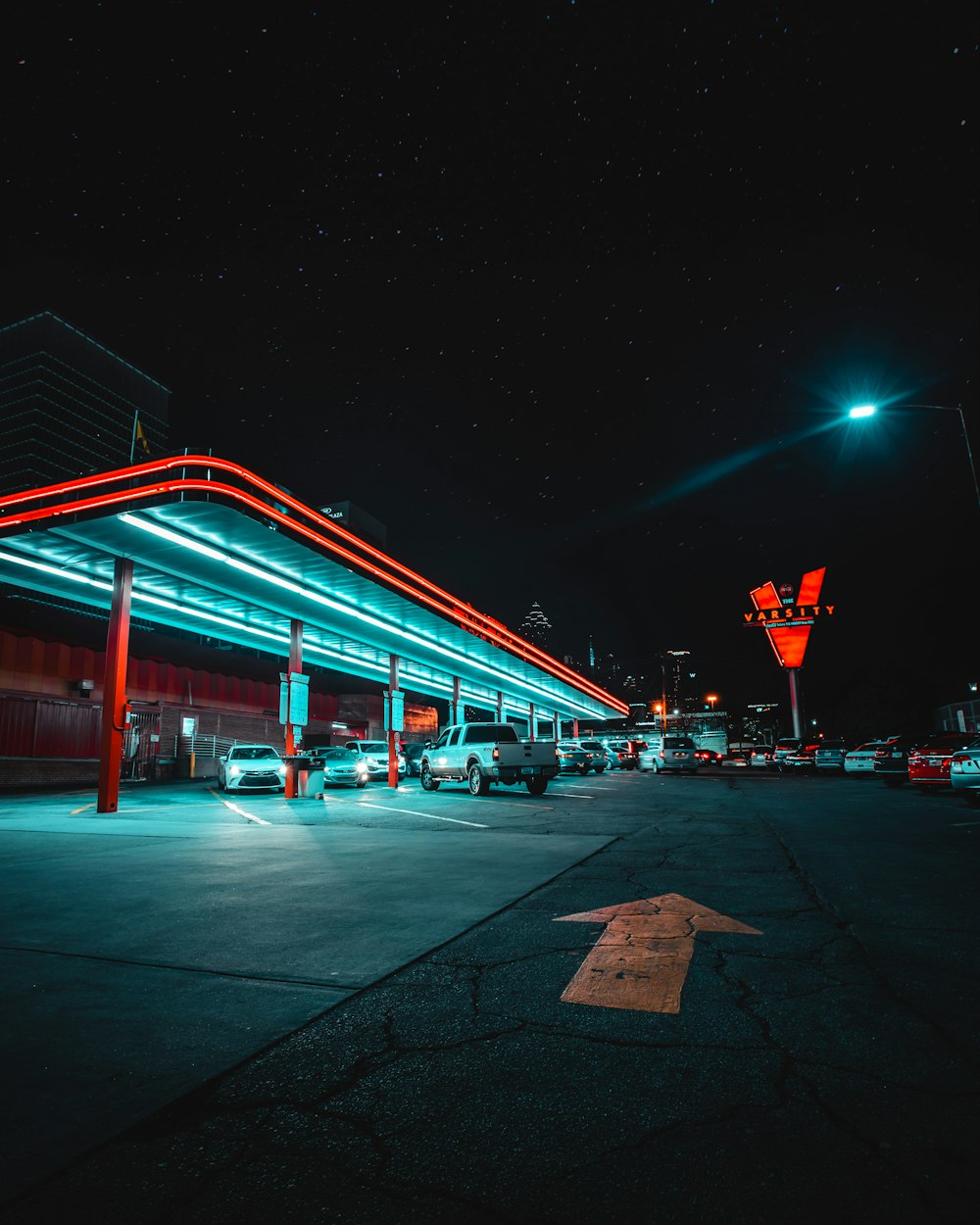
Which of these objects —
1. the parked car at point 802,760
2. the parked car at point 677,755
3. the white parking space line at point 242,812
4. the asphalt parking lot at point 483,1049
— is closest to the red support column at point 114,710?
the white parking space line at point 242,812

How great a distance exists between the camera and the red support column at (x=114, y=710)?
51.7 feet

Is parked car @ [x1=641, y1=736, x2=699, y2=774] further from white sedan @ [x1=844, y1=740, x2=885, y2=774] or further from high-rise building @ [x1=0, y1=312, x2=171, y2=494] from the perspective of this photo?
high-rise building @ [x1=0, y1=312, x2=171, y2=494]

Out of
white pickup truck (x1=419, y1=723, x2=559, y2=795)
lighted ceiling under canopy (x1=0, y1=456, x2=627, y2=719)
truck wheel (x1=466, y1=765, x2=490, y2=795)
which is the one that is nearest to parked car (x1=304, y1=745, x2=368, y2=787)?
white pickup truck (x1=419, y1=723, x2=559, y2=795)

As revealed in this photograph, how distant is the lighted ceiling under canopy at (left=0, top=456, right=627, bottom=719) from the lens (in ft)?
47.1

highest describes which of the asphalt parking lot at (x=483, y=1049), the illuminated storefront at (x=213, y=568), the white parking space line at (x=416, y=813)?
the illuminated storefront at (x=213, y=568)

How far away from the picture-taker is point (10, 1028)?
3.26m

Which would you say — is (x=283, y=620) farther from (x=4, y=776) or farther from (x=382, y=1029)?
(x=382, y=1029)

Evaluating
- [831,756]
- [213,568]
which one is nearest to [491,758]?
[213,568]

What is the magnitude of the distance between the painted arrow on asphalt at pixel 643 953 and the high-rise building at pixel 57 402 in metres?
146

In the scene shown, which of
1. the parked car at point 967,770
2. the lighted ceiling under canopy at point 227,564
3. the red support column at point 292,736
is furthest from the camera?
→ the red support column at point 292,736

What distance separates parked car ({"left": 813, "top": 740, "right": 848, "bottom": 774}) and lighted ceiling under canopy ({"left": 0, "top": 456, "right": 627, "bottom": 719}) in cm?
1530

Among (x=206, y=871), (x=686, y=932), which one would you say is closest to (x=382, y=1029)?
(x=686, y=932)

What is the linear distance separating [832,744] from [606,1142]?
3467 centimetres

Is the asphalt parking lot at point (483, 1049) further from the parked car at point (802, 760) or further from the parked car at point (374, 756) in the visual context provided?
the parked car at point (802, 760)
